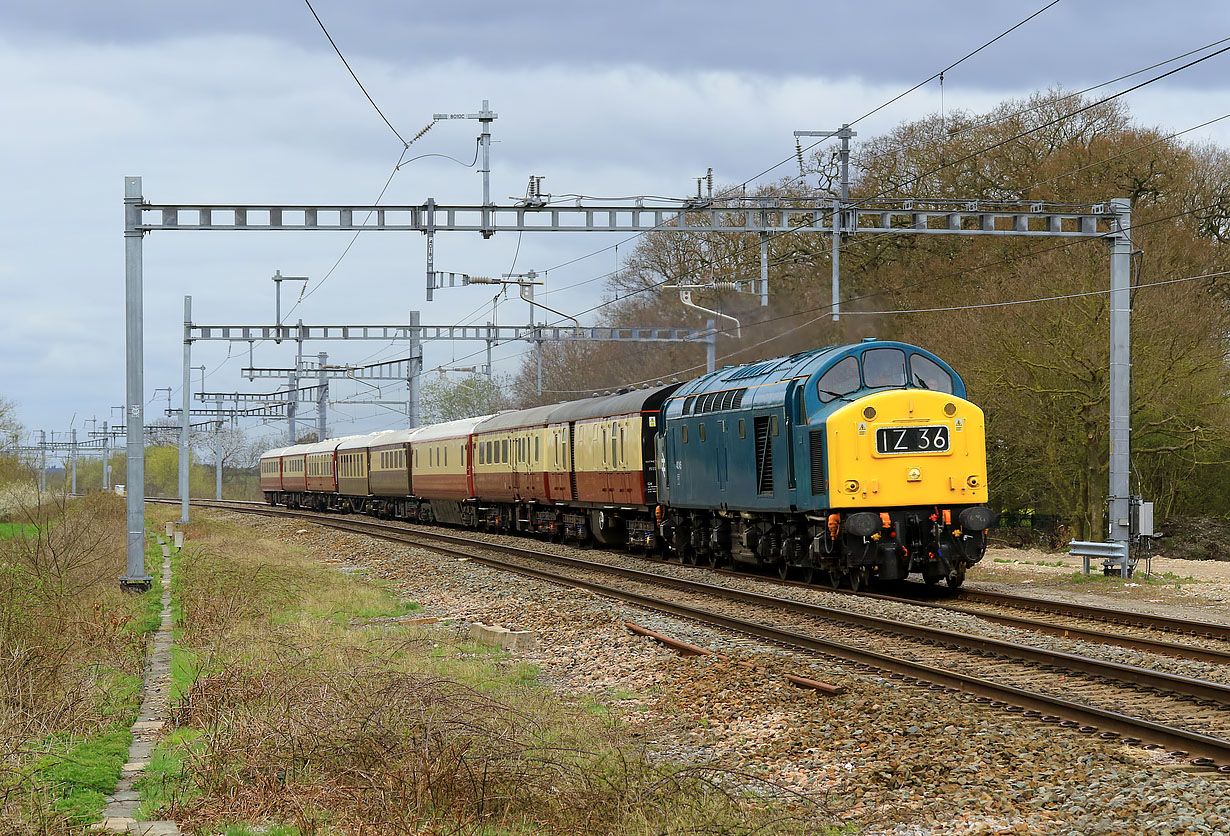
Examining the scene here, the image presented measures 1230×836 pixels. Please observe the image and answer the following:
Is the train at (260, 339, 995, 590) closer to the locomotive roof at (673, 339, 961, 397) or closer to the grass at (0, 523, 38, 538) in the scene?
the locomotive roof at (673, 339, 961, 397)

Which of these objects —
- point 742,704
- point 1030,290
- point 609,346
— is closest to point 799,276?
point 1030,290

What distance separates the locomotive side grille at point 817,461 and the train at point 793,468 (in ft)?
0.08

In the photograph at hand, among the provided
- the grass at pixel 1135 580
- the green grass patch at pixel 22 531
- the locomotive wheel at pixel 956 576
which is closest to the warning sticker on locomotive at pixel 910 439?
the locomotive wheel at pixel 956 576

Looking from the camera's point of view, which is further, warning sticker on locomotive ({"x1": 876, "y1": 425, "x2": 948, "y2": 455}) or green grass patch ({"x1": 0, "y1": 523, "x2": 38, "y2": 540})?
green grass patch ({"x1": 0, "y1": 523, "x2": 38, "y2": 540})

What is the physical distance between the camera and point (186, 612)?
655 inches

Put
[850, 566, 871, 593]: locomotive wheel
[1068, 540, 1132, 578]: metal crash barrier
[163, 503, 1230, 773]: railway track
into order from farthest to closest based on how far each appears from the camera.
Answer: [1068, 540, 1132, 578]: metal crash barrier → [850, 566, 871, 593]: locomotive wheel → [163, 503, 1230, 773]: railway track

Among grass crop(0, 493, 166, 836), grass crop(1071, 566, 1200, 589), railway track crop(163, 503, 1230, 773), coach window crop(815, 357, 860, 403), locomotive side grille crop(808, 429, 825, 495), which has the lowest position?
grass crop(1071, 566, 1200, 589)

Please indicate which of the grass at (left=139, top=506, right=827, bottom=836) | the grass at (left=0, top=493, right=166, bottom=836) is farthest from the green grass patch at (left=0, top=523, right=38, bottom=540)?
the grass at (left=139, top=506, right=827, bottom=836)

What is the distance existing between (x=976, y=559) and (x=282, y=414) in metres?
70.4

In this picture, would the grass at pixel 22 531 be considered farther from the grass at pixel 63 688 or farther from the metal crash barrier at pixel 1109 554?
the metal crash barrier at pixel 1109 554

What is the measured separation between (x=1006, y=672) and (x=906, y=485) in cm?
655

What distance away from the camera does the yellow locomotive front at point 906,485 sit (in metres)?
17.6

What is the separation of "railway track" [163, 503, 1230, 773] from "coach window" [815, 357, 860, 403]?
2997 millimetres

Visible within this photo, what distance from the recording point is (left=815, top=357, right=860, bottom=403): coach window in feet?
60.2
